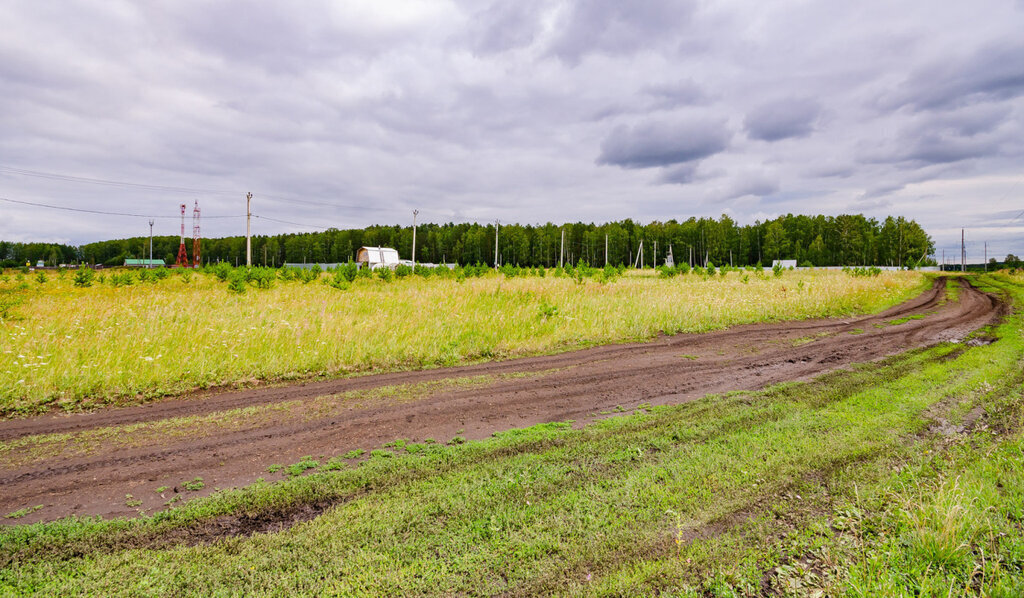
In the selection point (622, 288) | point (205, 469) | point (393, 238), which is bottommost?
point (205, 469)

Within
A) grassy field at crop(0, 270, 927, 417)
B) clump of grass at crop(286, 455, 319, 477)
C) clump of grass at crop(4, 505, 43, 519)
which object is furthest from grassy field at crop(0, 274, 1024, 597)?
grassy field at crop(0, 270, 927, 417)

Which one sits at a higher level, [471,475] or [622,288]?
[622,288]

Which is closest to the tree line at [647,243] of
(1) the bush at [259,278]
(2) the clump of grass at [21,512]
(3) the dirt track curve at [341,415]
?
(1) the bush at [259,278]

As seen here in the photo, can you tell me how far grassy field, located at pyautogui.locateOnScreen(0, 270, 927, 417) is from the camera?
732 centimetres

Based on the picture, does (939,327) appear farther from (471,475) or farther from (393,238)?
(393,238)

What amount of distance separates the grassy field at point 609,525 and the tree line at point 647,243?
75.8 metres

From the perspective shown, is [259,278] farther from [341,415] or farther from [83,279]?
[341,415]

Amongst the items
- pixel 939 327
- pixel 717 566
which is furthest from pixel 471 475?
pixel 939 327

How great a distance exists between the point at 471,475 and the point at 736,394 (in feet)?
15.6

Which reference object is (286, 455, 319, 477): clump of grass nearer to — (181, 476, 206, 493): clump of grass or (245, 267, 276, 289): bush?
(181, 476, 206, 493): clump of grass

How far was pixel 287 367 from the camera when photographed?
8.57 meters

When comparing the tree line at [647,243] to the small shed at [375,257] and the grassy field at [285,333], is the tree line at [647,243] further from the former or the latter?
the grassy field at [285,333]

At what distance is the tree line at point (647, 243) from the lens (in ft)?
307

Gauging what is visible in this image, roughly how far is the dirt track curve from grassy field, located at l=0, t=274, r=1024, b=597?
0.55 m
